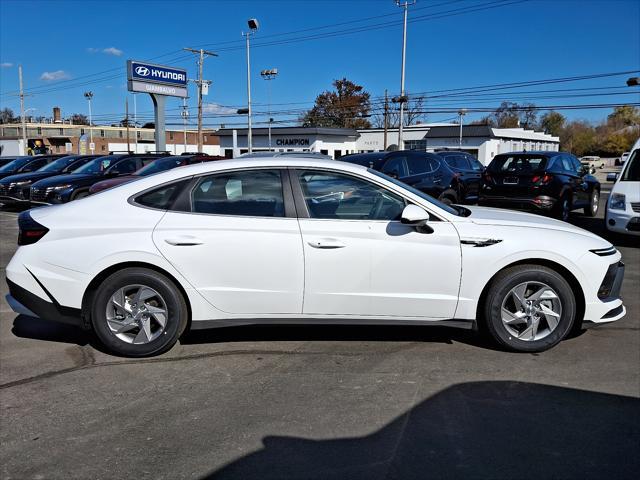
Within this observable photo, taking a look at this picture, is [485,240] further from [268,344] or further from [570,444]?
[268,344]

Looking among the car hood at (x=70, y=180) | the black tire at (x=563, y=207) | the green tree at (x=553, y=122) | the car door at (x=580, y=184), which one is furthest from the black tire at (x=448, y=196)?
the green tree at (x=553, y=122)

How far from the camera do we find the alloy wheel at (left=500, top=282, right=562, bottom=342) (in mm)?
4418

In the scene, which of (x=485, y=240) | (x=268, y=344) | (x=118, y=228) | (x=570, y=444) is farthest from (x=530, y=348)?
(x=118, y=228)

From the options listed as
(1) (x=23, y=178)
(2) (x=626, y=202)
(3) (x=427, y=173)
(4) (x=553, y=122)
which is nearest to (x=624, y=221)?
(2) (x=626, y=202)

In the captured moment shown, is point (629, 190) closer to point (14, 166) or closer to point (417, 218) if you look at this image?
point (417, 218)

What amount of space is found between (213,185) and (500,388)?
8.84 ft

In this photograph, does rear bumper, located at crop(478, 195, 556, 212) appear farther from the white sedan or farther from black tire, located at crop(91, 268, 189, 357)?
black tire, located at crop(91, 268, 189, 357)

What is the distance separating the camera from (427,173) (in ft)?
39.3

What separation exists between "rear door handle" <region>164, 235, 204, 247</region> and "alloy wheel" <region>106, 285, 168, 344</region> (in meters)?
0.42

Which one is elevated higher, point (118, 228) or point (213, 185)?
point (213, 185)

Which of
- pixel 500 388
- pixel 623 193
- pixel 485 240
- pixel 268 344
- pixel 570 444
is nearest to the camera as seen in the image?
pixel 570 444

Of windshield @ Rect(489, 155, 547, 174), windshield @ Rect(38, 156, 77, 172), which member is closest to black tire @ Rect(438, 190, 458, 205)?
windshield @ Rect(489, 155, 547, 174)

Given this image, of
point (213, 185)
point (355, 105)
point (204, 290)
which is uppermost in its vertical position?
point (355, 105)

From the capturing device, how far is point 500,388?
152 inches
